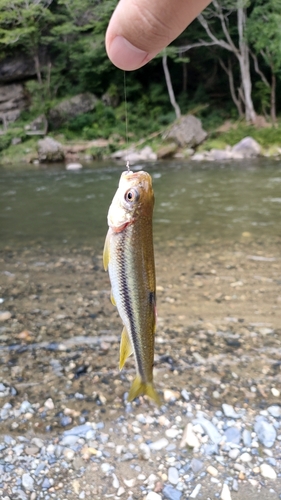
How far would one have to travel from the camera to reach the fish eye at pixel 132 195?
1.71 meters

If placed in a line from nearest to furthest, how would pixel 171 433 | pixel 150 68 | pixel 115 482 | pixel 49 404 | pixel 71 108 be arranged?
pixel 115 482 < pixel 171 433 < pixel 49 404 < pixel 71 108 < pixel 150 68

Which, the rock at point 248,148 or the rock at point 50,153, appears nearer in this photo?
the rock at point 248,148

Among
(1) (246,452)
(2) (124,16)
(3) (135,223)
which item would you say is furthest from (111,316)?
(2) (124,16)

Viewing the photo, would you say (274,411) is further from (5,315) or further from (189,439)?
(5,315)

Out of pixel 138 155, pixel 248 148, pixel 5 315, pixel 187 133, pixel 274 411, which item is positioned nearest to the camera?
pixel 274 411

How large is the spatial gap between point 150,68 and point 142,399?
31312 mm

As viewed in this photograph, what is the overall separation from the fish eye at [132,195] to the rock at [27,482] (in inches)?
89.9

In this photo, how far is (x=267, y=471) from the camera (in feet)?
9.64

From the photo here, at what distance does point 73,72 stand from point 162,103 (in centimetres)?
718

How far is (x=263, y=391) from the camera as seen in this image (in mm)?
3736

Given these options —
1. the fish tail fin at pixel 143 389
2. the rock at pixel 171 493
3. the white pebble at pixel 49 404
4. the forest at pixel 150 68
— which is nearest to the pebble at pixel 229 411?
the rock at pixel 171 493

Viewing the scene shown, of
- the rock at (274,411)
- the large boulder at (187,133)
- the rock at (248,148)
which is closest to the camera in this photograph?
the rock at (274,411)

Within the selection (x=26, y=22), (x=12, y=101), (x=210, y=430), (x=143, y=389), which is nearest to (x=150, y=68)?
(x=26, y=22)

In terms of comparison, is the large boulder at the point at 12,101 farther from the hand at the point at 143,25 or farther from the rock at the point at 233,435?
the hand at the point at 143,25
